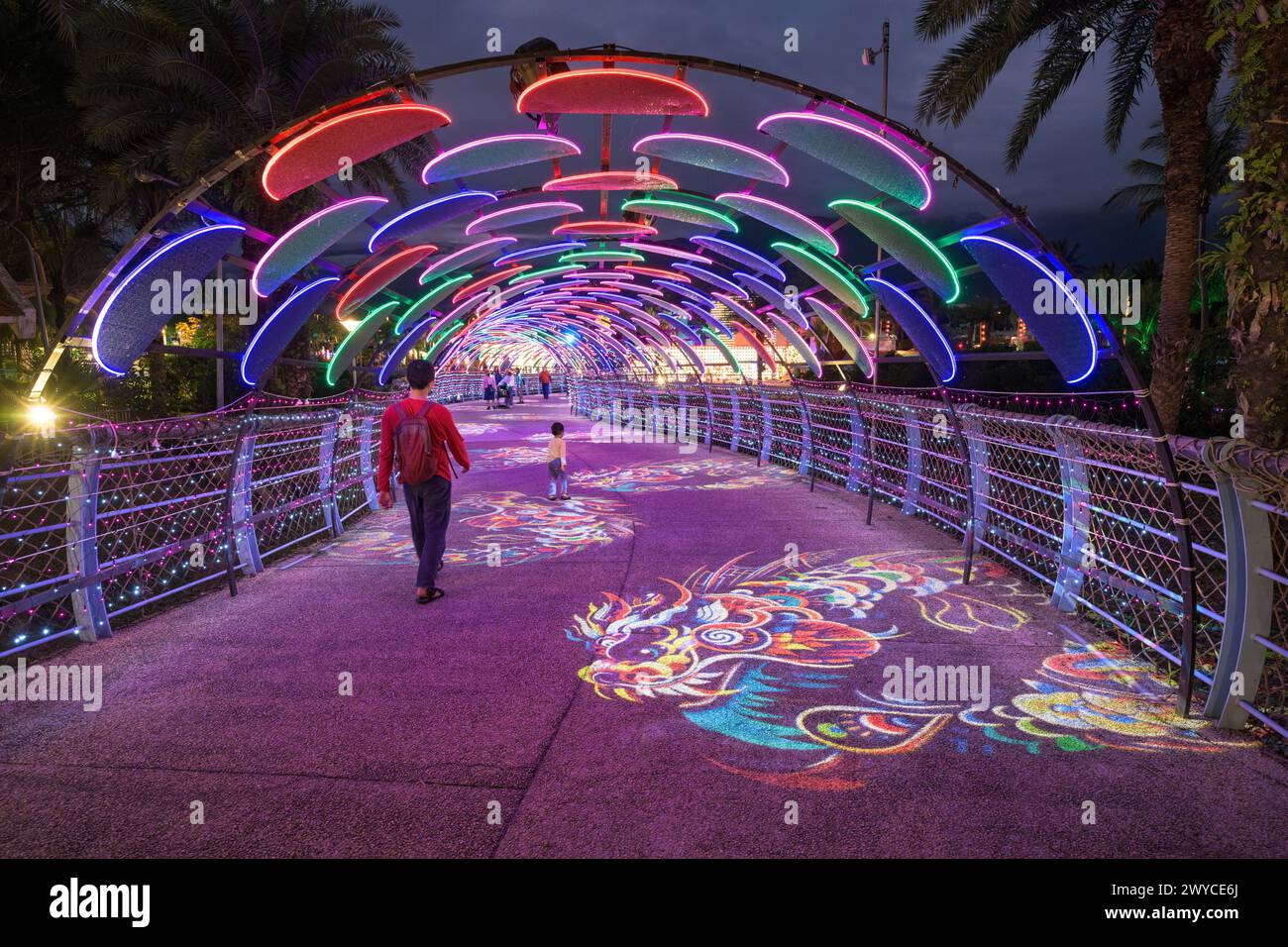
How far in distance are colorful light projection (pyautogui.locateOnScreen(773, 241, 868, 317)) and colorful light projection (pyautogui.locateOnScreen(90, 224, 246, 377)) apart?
8.44 meters

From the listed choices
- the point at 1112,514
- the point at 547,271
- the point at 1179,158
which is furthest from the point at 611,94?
the point at 547,271

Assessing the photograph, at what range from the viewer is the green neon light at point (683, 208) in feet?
38.8

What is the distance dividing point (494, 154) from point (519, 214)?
13.7 feet

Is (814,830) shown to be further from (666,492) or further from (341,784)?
(666,492)

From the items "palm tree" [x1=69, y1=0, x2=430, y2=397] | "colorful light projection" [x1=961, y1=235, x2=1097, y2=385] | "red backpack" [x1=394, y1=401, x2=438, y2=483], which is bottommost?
"red backpack" [x1=394, y1=401, x2=438, y2=483]

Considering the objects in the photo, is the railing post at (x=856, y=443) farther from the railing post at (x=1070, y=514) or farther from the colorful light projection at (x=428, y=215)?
the colorful light projection at (x=428, y=215)

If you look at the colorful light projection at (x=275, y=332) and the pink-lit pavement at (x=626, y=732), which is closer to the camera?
the pink-lit pavement at (x=626, y=732)

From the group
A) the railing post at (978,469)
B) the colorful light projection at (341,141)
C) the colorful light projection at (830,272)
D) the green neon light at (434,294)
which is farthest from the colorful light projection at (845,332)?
the colorful light projection at (341,141)

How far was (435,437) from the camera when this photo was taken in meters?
5.89

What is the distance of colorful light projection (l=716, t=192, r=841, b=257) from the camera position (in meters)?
10.7

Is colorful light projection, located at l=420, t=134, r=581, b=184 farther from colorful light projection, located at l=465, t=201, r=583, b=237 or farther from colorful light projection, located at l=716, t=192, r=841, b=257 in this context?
colorful light projection, located at l=465, t=201, r=583, b=237

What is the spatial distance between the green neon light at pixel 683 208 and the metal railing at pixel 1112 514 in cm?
289

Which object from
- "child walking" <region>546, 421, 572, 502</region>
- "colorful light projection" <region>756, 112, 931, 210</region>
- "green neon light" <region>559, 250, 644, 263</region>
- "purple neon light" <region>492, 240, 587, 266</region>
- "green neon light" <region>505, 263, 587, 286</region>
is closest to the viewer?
"colorful light projection" <region>756, 112, 931, 210</region>

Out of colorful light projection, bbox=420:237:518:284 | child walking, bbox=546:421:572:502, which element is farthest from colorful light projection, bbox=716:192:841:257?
colorful light projection, bbox=420:237:518:284
